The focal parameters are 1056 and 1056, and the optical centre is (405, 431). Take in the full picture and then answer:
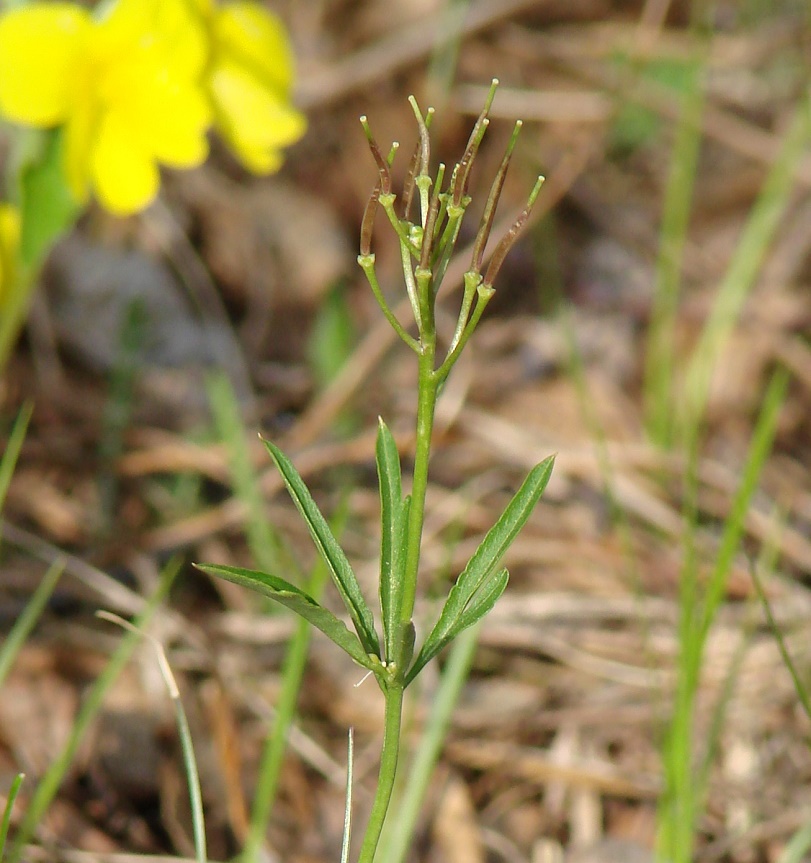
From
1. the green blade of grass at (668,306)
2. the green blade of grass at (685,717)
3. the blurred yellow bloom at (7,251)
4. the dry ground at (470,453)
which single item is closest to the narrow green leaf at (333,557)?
the green blade of grass at (685,717)

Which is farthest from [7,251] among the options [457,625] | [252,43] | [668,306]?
[668,306]

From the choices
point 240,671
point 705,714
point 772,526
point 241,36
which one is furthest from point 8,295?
point 772,526

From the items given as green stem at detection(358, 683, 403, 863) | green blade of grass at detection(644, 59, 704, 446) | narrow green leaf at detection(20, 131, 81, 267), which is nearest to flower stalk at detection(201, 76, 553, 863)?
green stem at detection(358, 683, 403, 863)

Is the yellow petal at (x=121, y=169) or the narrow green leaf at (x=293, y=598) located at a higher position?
the yellow petal at (x=121, y=169)

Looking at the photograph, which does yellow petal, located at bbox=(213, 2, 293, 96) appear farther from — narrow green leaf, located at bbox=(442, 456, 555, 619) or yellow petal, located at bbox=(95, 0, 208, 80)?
narrow green leaf, located at bbox=(442, 456, 555, 619)

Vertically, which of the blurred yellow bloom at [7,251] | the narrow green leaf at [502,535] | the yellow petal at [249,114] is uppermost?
the yellow petal at [249,114]

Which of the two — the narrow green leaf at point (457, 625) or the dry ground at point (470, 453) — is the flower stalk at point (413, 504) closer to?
the narrow green leaf at point (457, 625)
